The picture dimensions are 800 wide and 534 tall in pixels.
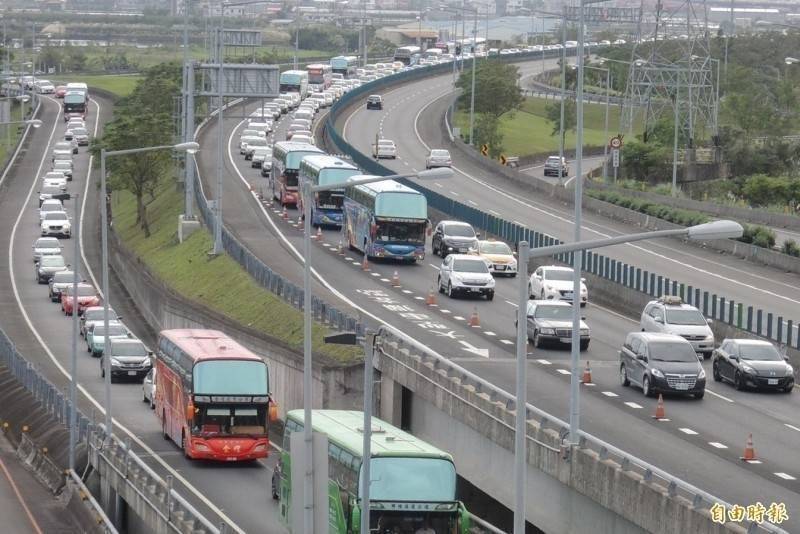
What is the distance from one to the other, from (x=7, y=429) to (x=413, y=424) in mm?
20085

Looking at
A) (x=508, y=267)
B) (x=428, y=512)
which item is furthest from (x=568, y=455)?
(x=508, y=267)

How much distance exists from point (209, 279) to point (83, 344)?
20.4 feet

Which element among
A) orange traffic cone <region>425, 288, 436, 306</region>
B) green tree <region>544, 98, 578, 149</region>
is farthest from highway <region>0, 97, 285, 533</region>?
green tree <region>544, 98, 578, 149</region>

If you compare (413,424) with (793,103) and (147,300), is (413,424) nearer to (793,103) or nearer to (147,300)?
(147,300)

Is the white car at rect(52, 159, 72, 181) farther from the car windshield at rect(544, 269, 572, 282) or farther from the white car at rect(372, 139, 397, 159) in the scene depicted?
the car windshield at rect(544, 269, 572, 282)

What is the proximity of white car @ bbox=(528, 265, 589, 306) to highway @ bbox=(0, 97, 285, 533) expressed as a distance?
46.7 ft

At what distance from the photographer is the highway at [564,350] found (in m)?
39.1

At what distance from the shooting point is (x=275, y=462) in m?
49.5

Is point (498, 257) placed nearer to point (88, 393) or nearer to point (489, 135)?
point (88, 393)

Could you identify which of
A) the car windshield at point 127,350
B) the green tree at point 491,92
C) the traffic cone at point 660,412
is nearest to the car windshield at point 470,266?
the car windshield at point 127,350

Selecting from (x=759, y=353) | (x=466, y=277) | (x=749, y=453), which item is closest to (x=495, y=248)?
(x=466, y=277)

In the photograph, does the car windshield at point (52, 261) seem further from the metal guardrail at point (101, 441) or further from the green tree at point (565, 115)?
the green tree at point (565, 115)

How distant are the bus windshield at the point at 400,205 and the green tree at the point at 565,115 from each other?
8718 cm

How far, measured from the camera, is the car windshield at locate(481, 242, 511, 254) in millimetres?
74188
